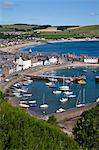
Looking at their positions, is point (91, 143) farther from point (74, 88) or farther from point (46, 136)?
point (74, 88)

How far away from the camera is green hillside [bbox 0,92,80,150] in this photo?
4.73 m

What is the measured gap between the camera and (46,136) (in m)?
5.45

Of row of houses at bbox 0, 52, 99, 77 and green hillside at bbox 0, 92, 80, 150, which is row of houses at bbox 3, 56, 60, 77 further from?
green hillside at bbox 0, 92, 80, 150

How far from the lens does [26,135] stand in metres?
5.04

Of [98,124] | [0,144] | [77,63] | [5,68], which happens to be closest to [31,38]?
[77,63]

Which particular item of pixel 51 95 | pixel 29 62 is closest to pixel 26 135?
pixel 51 95

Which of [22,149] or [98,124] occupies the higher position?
[22,149]

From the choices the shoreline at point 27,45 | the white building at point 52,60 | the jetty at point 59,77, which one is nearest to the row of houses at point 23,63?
the white building at point 52,60

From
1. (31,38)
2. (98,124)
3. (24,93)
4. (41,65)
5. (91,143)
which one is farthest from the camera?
(31,38)

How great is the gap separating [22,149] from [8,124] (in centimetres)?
65

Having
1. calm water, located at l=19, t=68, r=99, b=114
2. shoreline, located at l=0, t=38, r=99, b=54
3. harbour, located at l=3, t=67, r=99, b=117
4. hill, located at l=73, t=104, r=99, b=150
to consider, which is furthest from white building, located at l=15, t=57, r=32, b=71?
hill, located at l=73, t=104, r=99, b=150

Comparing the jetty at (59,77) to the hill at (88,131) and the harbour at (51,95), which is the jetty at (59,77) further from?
the hill at (88,131)

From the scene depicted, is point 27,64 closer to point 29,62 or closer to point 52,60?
point 29,62

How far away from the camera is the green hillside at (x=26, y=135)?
473 cm
